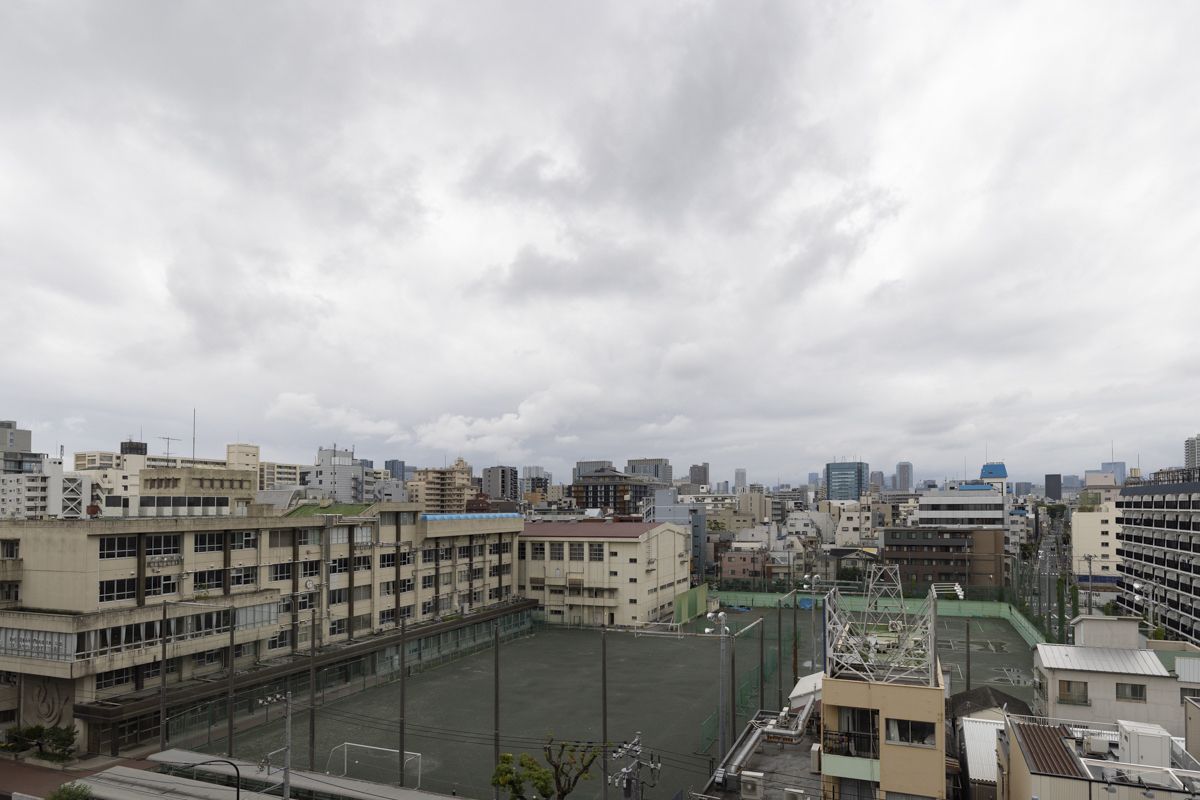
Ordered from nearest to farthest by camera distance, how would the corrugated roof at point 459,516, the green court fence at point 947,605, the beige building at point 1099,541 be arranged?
the corrugated roof at point 459,516
the green court fence at point 947,605
the beige building at point 1099,541

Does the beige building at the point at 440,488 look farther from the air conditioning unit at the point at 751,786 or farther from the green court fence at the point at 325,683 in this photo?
the air conditioning unit at the point at 751,786

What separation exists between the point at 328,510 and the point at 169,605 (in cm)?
1647

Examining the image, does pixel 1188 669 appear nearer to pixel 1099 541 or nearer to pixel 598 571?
pixel 598 571

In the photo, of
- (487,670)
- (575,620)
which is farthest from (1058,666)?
(575,620)

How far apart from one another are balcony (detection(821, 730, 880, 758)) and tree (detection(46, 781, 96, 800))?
27.1 metres

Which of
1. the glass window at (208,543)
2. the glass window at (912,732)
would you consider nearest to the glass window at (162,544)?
the glass window at (208,543)

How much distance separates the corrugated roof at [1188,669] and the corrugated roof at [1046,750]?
13085 millimetres

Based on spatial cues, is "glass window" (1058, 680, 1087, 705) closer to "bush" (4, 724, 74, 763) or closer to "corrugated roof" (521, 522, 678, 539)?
"corrugated roof" (521, 522, 678, 539)

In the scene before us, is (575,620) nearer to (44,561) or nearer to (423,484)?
(44,561)

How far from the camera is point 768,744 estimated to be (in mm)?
29750

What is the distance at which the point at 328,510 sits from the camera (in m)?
55.5

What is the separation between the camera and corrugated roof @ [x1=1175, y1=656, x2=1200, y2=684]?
3186 cm

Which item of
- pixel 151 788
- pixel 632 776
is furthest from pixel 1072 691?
pixel 151 788

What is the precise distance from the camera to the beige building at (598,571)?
70.7 meters
